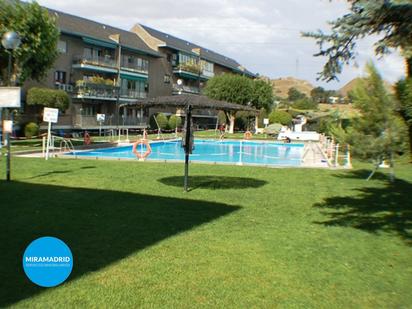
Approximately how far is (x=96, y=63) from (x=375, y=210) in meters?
38.2

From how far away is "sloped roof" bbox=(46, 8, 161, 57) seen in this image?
41719 millimetres

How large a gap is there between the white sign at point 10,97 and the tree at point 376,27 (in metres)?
8.46

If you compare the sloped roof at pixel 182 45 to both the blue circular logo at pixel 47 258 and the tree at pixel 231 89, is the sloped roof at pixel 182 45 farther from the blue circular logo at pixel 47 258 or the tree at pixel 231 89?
the blue circular logo at pixel 47 258

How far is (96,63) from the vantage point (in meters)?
44.2

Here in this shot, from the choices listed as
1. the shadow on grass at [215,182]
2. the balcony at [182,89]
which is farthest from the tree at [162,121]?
the shadow on grass at [215,182]

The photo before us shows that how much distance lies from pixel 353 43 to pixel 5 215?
647cm

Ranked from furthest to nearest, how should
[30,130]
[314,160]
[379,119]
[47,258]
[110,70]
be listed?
[110,70], [30,130], [314,160], [379,119], [47,258]

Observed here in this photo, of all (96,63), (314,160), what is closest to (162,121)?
(96,63)

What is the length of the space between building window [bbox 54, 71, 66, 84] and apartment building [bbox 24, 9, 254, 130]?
0.04m

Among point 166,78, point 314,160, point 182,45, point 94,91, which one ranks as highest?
point 182,45

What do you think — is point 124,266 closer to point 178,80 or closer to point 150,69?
point 150,69

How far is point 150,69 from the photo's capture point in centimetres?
5716

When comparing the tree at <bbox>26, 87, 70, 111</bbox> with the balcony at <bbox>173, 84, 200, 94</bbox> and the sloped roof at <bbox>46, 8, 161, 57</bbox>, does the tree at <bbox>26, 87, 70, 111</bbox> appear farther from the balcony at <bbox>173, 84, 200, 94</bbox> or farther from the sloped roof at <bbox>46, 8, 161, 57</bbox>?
the balcony at <bbox>173, 84, 200, 94</bbox>

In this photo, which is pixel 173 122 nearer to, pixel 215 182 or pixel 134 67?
pixel 134 67
